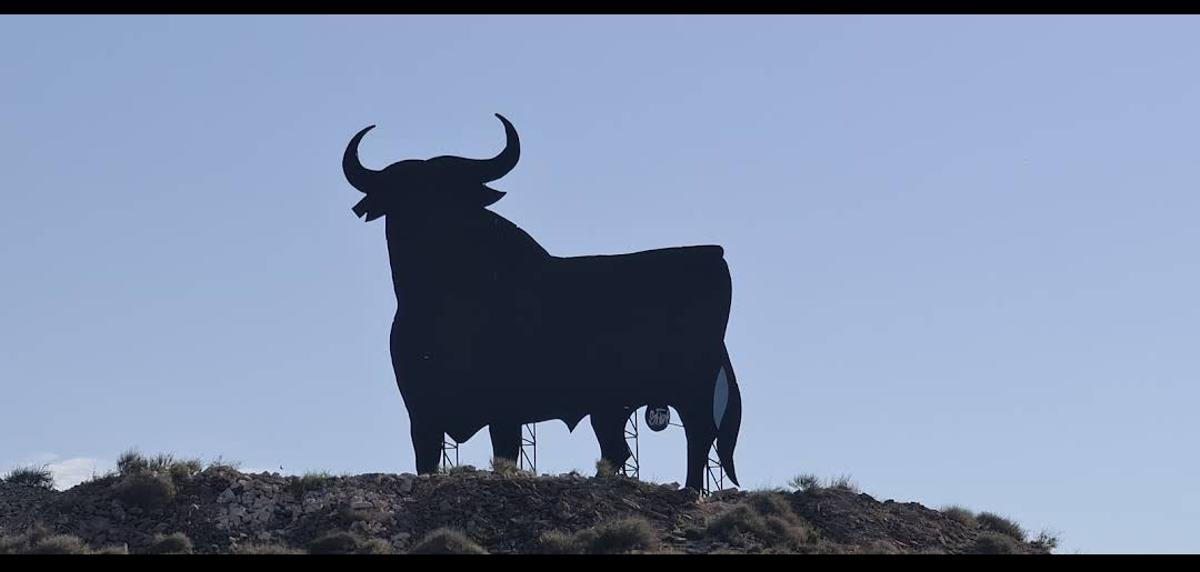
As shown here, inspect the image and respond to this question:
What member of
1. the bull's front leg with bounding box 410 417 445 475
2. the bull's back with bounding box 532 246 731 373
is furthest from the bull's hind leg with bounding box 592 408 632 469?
the bull's front leg with bounding box 410 417 445 475

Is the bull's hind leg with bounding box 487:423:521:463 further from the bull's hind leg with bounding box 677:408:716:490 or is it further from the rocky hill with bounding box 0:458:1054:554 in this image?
the bull's hind leg with bounding box 677:408:716:490

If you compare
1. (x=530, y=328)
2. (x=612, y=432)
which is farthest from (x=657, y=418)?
(x=530, y=328)

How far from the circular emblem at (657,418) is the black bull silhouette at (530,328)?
0.12m

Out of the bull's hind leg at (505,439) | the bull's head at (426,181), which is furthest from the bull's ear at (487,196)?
the bull's hind leg at (505,439)

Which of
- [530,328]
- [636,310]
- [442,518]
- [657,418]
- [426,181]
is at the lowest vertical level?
[442,518]

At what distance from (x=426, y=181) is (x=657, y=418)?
160 inches

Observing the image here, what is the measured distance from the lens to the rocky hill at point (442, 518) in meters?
20.0

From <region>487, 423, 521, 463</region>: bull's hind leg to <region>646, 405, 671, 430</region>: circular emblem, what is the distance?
1.58 meters

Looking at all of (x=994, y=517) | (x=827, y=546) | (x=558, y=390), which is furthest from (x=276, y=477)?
(x=994, y=517)

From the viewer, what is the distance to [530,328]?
2450 cm

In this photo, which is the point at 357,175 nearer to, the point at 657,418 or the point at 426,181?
the point at 426,181

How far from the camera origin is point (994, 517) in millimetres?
23312

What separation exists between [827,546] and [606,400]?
4.38 m

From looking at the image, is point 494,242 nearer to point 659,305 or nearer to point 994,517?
point 659,305
